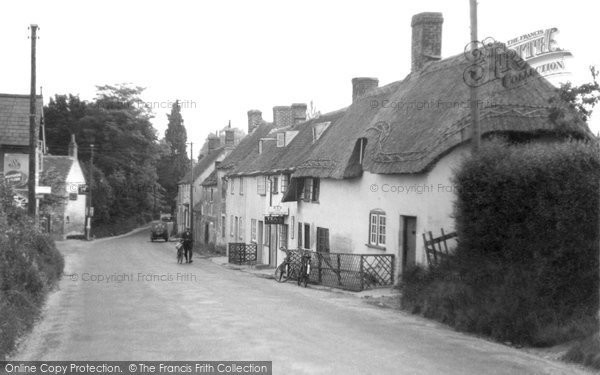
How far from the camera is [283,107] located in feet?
150

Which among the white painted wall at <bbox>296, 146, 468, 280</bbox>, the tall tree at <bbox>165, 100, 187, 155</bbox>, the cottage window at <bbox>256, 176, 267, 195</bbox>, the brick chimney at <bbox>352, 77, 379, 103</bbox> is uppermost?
the tall tree at <bbox>165, 100, 187, 155</bbox>

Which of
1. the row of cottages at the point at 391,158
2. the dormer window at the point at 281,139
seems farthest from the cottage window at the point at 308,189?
the dormer window at the point at 281,139

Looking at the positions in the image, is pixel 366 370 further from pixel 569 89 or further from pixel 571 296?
pixel 569 89

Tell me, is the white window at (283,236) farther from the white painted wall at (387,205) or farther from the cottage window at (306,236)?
the white painted wall at (387,205)

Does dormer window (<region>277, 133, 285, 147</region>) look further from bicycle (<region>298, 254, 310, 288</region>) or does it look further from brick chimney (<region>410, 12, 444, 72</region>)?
bicycle (<region>298, 254, 310, 288</region>)

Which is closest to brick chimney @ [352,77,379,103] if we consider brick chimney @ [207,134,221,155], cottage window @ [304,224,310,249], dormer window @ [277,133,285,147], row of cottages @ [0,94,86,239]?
cottage window @ [304,224,310,249]

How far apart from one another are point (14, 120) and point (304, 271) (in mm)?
14231

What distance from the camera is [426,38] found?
83.1 feet

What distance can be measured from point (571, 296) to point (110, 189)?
60.0 metres

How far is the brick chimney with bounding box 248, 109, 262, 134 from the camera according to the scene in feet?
181

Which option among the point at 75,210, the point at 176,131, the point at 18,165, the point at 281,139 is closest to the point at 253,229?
the point at 281,139

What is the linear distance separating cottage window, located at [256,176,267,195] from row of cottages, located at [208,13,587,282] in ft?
0.22

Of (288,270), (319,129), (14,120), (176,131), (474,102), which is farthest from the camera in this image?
(176,131)

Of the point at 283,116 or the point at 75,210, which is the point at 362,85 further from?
the point at 75,210
